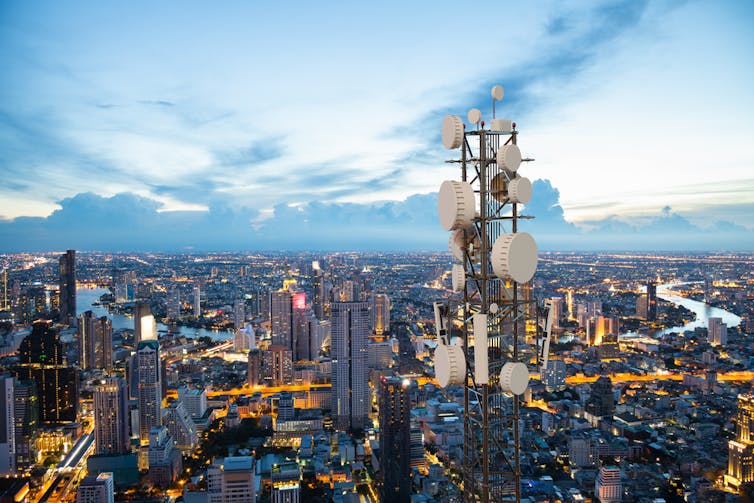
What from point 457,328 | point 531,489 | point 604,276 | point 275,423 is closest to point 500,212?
point 457,328

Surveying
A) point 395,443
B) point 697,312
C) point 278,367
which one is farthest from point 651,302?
point 395,443

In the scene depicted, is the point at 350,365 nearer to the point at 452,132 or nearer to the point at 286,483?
the point at 286,483

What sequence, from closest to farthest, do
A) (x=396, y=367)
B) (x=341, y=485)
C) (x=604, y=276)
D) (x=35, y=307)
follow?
(x=341, y=485), (x=396, y=367), (x=35, y=307), (x=604, y=276)

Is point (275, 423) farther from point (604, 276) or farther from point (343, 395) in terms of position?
point (604, 276)

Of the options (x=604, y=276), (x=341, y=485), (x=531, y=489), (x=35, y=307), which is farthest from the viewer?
(x=604, y=276)

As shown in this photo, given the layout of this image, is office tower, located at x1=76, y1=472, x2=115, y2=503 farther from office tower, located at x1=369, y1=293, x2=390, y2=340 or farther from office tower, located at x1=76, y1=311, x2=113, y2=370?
office tower, located at x1=369, y1=293, x2=390, y2=340

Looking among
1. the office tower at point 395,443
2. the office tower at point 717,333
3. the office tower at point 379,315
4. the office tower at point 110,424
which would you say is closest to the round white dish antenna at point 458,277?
the office tower at point 395,443
